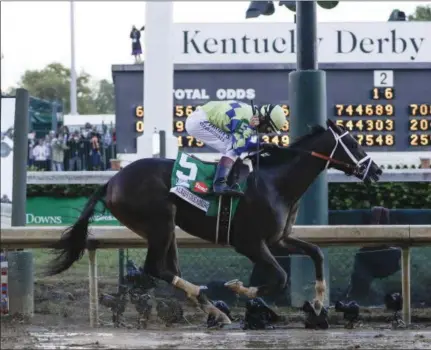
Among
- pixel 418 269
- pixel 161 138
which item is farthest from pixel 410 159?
pixel 418 269

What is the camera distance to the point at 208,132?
24.2 feet

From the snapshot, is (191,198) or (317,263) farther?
(317,263)

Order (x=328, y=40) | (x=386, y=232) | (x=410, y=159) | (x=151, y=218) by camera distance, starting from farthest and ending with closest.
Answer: (x=328, y=40)
(x=410, y=159)
(x=386, y=232)
(x=151, y=218)

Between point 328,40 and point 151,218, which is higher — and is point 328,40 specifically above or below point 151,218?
above

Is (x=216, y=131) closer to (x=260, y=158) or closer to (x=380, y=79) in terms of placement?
(x=260, y=158)

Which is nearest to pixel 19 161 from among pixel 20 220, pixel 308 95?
pixel 20 220

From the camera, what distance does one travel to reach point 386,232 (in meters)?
7.52

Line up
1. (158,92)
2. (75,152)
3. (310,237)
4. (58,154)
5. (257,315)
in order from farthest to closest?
(75,152) → (58,154) → (158,92) → (310,237) → (257,315)

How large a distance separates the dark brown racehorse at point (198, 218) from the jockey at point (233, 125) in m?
0.20

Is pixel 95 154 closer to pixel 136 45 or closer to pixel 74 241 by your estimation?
pixel 136 45

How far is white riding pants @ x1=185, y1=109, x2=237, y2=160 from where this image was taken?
7.28 m

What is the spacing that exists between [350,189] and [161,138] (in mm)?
2551

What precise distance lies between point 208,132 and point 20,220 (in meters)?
1.75

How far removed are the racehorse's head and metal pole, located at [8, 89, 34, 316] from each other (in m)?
2.47
